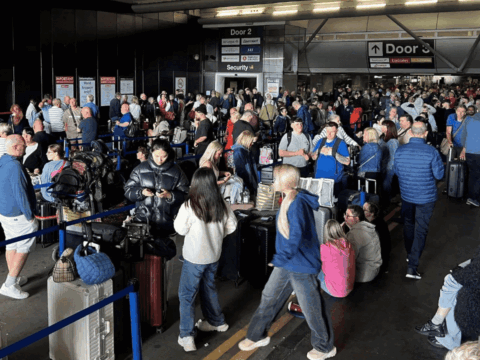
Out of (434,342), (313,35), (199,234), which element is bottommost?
(434,342)

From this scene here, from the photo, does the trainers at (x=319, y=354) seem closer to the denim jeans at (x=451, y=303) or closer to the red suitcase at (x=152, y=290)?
the denim jeans at (x=451, y=303)

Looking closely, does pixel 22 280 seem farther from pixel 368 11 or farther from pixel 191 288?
pixel 368 11

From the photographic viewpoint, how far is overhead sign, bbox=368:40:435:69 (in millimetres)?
24328

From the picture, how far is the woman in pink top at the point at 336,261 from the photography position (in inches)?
233

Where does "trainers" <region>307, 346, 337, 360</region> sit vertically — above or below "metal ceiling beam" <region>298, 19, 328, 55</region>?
below

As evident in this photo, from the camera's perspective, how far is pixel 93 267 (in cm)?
433

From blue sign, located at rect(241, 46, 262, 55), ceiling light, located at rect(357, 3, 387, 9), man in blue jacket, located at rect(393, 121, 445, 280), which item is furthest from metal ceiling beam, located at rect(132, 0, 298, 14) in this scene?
Answer: man in blue jacket, located at rect(393, 121, 445, 280)

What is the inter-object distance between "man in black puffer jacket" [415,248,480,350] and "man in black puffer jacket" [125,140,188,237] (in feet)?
9.63

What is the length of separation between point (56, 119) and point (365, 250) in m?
10.5

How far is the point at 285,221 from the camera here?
450 cm

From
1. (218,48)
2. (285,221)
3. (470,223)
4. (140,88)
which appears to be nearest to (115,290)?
(285,221)

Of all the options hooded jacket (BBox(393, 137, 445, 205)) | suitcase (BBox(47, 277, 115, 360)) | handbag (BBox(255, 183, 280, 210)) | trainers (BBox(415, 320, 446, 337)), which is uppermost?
hooded jacket (BBox(393, 137, 445, 205))

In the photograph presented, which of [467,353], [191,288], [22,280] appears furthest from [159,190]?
[467,353]

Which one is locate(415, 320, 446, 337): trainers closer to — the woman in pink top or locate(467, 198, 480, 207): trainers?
the woman in pink top
